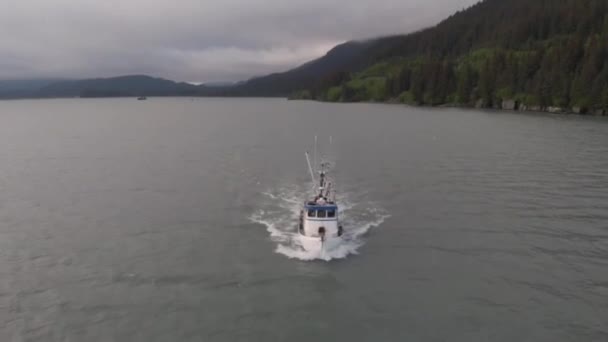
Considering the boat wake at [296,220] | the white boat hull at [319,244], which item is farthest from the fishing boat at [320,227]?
the boat wake at [296,220]

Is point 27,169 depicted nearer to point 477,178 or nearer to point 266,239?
point 266,239

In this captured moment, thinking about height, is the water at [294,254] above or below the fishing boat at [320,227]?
below

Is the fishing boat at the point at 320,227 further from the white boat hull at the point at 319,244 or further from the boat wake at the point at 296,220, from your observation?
the boat wake at the point at 296,220

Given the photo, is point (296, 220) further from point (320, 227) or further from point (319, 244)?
point (319, 244)

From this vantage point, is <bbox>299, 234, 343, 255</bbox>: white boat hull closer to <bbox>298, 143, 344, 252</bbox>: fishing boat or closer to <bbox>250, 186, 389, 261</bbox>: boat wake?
<bbox>298, 143, 344, 252</bbox>: fishing boat

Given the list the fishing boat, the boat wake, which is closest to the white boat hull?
the fishing boat

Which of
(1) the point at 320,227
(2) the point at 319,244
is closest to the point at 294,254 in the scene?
(2) the point at 319,244

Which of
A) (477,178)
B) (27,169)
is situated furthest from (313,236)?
(27,169)
